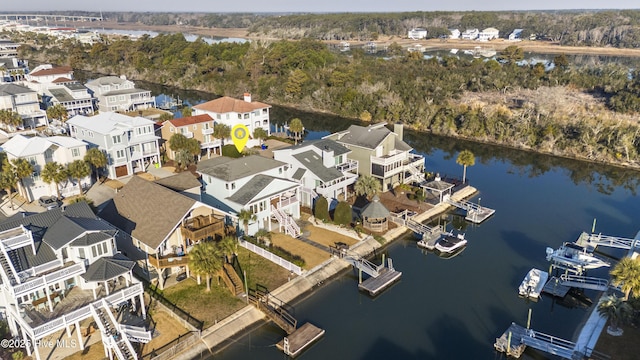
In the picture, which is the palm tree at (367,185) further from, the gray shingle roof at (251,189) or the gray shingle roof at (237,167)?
the gray shingle roof at (251,189)

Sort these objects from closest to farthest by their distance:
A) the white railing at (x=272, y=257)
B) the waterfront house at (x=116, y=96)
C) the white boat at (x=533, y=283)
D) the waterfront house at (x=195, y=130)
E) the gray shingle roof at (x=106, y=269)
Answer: the gray shingle roof at (x=106, y=269)
the white boat at (x=533, y=283)
the white railing at (x=272, y=257)
the waterfront house at (x=195, y=130)
the waterfront house at (x=116, y=96)

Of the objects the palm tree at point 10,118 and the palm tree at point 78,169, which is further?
the palm tree at point 10,118

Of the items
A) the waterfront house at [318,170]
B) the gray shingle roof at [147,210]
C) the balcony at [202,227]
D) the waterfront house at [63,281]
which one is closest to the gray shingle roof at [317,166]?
the waterfront house at [318,170]

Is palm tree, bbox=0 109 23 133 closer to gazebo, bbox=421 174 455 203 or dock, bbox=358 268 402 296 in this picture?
gazebo, bbox=421 174 455 203

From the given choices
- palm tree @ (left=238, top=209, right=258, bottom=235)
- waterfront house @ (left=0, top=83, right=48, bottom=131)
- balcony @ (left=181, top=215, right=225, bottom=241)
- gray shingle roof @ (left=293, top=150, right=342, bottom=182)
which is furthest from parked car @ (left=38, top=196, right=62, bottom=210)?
waterfront house @ (left=0, top=83, right=48, bottom=131)

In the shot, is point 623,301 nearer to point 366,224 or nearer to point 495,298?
point 495,298

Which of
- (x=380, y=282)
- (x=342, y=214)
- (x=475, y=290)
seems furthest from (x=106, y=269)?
(x=475, y=290)

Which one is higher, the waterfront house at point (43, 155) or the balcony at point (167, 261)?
the waterfront house at point (43, 155)
